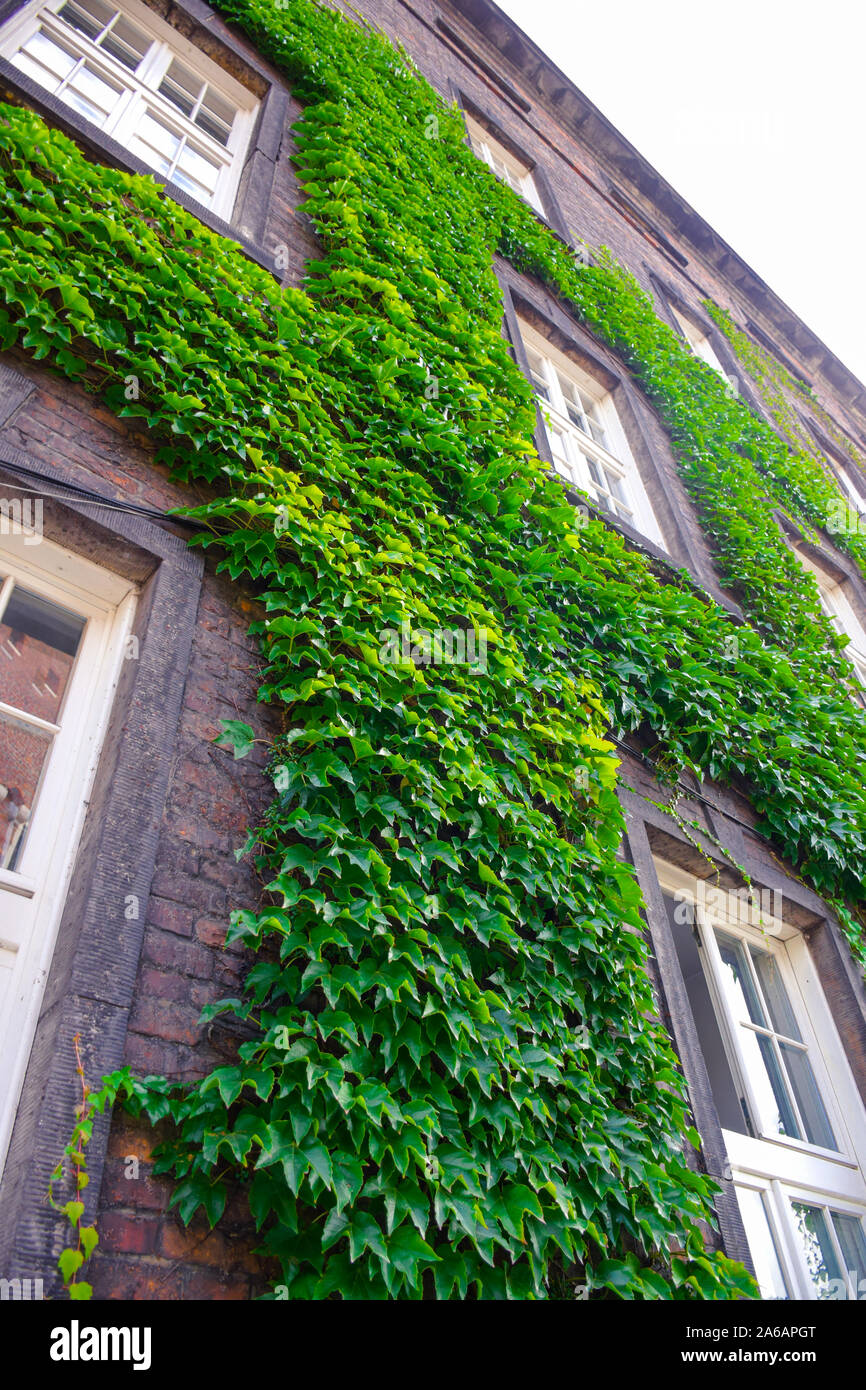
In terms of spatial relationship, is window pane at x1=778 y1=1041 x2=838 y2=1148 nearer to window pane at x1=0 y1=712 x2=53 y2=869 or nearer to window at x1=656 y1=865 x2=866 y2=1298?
window at x1=656 y1=865 x2=866 y2=1298

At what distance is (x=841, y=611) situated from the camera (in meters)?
9.75

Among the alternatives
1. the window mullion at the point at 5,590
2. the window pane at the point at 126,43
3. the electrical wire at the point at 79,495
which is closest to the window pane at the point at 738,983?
the electrical wire at the point at 79,495

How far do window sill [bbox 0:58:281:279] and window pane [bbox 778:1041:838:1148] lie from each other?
4986 mm

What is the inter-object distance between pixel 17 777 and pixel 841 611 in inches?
370

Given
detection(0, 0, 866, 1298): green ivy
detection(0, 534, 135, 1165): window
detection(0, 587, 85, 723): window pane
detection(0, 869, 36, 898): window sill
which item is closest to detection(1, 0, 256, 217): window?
detection(0, 0, 866, 1298): green ivy

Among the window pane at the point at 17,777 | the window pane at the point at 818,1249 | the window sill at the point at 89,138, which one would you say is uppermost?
the window sill at the point at 89,138

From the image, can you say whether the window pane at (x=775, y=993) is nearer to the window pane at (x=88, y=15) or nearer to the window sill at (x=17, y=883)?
the window sill at (x=17, y=883)

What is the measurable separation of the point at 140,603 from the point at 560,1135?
2.28 metres

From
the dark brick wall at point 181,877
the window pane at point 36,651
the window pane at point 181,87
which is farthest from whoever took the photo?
the window pane at point 181,87

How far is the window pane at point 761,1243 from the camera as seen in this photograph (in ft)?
11.4

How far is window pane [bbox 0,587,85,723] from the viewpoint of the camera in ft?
8.79
